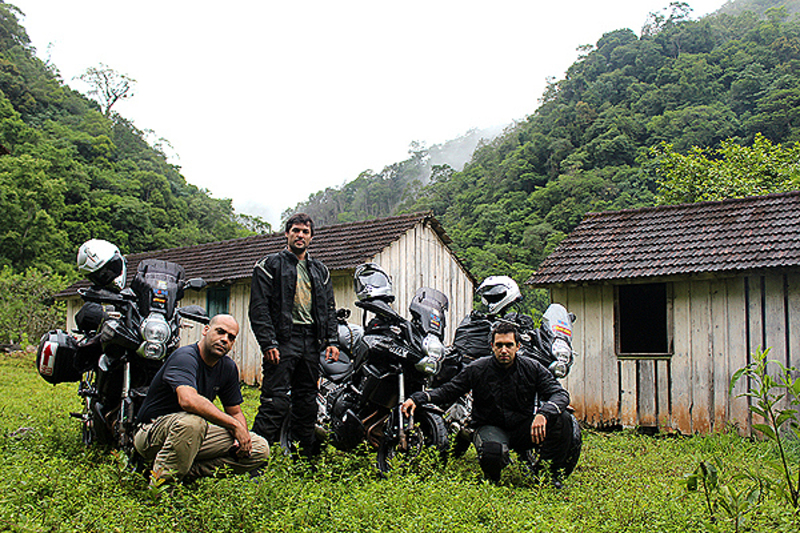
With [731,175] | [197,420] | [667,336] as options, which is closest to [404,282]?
[667,336]

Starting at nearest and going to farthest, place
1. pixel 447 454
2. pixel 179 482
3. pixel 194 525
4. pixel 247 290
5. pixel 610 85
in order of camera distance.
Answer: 1. pixel 194 525
2. pixel 179 482
3. pixel 447 454
4. pixel 247 290
5. pixel 610 85

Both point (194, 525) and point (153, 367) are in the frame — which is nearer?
point (194, 525)

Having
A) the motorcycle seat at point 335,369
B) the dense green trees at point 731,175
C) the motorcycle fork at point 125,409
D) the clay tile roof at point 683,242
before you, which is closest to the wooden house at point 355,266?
the clay tile roof at point 683,242

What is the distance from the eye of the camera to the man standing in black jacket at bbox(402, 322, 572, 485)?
5500mm

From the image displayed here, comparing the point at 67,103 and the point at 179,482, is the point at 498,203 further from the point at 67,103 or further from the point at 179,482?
the point at 179,482

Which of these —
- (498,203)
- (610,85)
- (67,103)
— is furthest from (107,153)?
(610,85)

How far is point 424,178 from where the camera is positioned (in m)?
82.4

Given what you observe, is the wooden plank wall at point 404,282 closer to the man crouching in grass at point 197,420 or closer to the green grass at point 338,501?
the green grass at point 338,501

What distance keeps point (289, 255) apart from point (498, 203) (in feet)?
127

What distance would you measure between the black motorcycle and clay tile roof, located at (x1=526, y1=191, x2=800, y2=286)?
221 inches

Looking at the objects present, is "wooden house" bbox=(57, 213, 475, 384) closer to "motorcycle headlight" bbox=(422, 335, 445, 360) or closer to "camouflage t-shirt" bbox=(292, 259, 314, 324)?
"camouflage t-shirt" bbox=(292, 259, 314, 324)

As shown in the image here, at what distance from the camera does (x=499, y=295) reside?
23.9 ft

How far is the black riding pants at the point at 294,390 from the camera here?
545 centimetres

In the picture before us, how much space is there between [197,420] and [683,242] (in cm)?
Answer: 930
